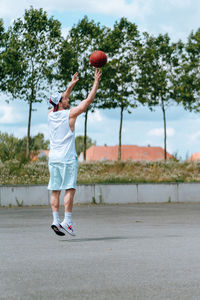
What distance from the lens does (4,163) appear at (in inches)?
806

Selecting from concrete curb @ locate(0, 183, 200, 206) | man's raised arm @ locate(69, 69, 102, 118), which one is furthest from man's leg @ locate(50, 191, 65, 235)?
concrete curb @ locate(0, 183, 200, 206)

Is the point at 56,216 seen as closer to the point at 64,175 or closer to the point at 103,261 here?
the point at 64,175

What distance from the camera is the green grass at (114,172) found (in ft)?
62.5

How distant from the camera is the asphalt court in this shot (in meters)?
4.66

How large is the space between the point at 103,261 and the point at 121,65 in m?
28.4

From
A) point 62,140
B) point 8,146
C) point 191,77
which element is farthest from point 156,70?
point 62,140

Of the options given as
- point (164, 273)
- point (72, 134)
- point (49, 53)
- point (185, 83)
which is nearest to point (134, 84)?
point (185, 83)

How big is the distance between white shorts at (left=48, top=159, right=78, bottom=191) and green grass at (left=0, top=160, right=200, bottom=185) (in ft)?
33.6

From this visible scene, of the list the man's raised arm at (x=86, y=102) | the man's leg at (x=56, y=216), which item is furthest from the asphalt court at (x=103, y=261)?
the man's raised arm at (x=86, y=102)

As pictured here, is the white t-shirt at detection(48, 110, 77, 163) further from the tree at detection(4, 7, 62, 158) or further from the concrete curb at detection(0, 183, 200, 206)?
the tree at detection(4, 7, 62, 158)

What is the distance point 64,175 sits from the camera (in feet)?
27.1

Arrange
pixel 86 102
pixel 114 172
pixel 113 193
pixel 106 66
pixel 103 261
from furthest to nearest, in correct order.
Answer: pixel 106 66
pixel 114 172
pixel 113 193
pixel 86 102
pixel 103 261

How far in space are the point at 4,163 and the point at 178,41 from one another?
66.7 ft

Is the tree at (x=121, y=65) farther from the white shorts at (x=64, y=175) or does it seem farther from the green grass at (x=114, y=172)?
the white shorts at (x=64, y=175)
